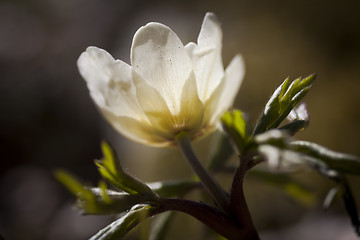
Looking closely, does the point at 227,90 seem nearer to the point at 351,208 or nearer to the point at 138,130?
the point at 138,130

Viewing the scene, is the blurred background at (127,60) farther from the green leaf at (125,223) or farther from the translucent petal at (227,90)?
the green leaf at (125,223)

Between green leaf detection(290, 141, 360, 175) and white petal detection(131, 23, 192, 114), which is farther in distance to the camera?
white petal detection(131, 23, 192, 114)

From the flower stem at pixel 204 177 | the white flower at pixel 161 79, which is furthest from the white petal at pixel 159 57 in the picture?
the flower stem at pixel 204 177

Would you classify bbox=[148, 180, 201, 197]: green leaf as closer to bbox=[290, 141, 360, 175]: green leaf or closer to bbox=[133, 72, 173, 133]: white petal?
bbox=[133, 72, 173, 133]: white petal

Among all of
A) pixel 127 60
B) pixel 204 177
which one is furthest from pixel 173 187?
pixel 127 60

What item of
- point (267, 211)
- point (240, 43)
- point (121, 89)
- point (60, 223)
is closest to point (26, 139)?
point (60, 223)

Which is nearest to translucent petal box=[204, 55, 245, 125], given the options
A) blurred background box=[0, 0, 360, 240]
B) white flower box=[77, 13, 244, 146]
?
white flower box=[77, 13, 244, 146]
